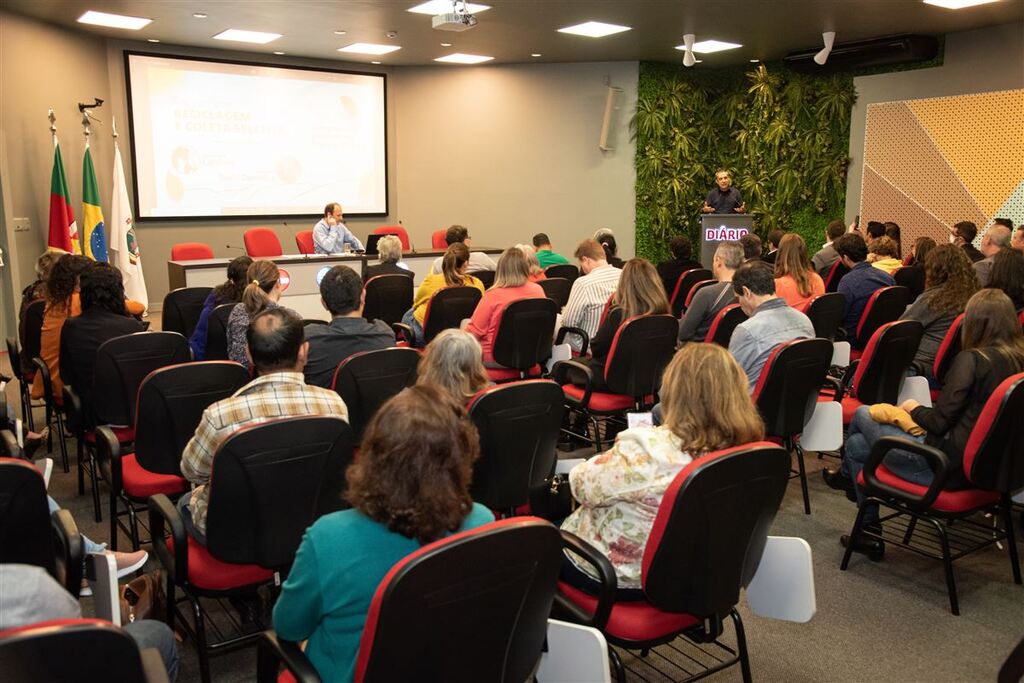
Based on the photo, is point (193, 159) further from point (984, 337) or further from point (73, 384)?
point (984, 337)

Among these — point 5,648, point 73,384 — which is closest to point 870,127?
point 73,384

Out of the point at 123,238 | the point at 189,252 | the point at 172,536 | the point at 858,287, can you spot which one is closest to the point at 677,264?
the point at 858,287

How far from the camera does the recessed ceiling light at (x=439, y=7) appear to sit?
810 cm

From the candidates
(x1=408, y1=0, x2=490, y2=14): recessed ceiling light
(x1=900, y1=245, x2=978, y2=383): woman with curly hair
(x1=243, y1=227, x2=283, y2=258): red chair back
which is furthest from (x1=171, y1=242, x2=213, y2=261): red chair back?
(x1=900, y1=245, x2=978, y2=383): woman with curly hair

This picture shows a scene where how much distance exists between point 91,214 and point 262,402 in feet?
26.7

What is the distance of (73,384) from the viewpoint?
413cm

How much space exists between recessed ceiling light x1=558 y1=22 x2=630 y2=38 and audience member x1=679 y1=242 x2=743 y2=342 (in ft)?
16.3

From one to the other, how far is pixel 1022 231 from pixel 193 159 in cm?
958

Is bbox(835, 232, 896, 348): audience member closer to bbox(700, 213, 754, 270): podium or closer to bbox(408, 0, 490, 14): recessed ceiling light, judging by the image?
bbox(408, 0, 490, 14): recessed ceiling light

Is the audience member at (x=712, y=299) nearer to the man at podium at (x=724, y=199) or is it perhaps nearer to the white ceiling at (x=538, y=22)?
the white ceiling at (x=538, y=22)

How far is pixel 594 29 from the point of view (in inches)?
379

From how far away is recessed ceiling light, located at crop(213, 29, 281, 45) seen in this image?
9.70 meters

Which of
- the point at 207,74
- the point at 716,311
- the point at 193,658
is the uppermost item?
the point at 207,74

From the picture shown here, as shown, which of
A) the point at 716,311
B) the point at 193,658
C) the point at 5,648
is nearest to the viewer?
the point at 5,648
